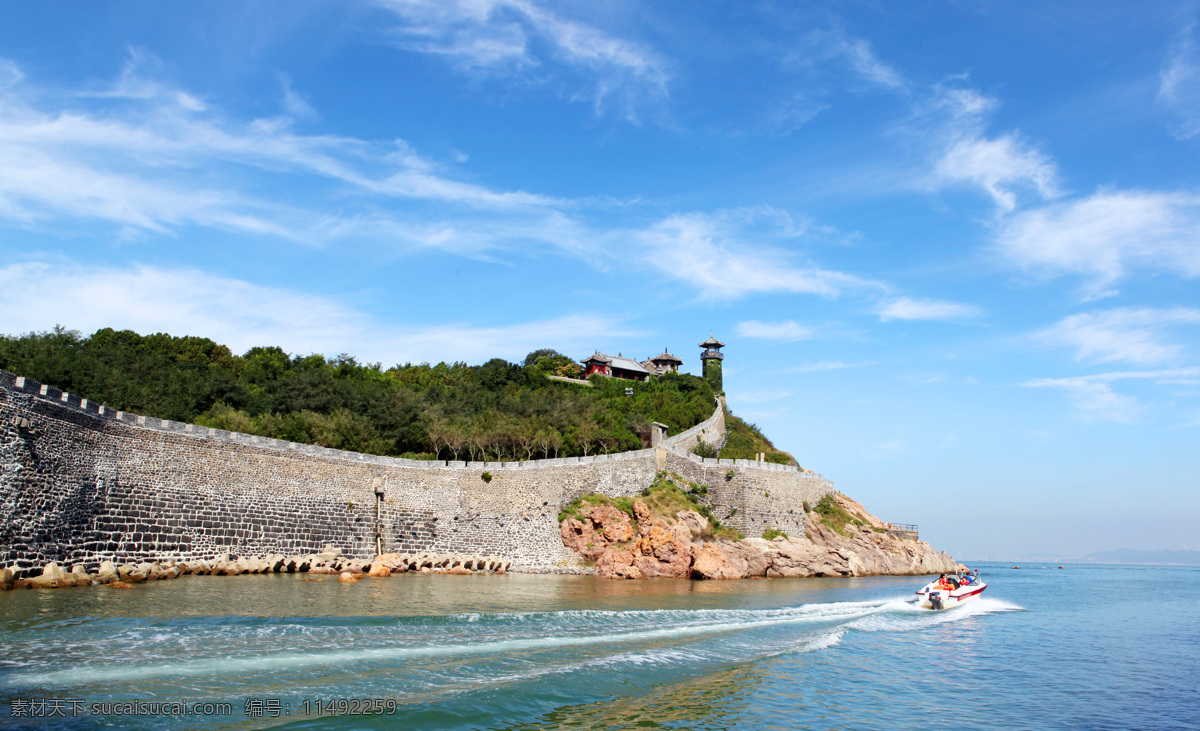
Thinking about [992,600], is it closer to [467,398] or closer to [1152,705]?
[1152,705]

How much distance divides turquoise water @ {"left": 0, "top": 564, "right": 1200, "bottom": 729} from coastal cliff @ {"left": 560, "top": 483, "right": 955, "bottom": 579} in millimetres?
11248

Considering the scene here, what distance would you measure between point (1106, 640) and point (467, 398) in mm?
A: 39995

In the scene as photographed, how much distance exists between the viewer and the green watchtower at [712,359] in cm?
7238

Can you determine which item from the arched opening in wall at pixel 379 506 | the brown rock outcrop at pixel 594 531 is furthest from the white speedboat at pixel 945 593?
the arched opening in wall at pixel 379 506

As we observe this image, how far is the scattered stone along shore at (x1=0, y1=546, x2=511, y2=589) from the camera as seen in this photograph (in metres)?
17.8

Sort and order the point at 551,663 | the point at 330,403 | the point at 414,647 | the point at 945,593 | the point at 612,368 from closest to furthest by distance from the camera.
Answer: the point at 551,663 < the point at 414,647 < the point at 945,593 < the point at 330,403 < the point at 612,368

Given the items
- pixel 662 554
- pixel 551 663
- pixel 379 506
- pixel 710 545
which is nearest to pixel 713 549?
pixel 710 545

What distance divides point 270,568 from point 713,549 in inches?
759

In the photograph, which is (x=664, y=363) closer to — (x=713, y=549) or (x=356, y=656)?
(x=713, y=549)

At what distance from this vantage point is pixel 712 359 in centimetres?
7469

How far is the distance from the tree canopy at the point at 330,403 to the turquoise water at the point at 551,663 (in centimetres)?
1753

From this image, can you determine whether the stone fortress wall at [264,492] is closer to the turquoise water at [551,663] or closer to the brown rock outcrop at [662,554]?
the turquoise water at [551,663]

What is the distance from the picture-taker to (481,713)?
8477 millimetres

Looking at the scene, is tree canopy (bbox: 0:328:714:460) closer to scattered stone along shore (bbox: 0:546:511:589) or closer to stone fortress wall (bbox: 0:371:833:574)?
stone fortress wall (bbox: 0:371:833:574)
